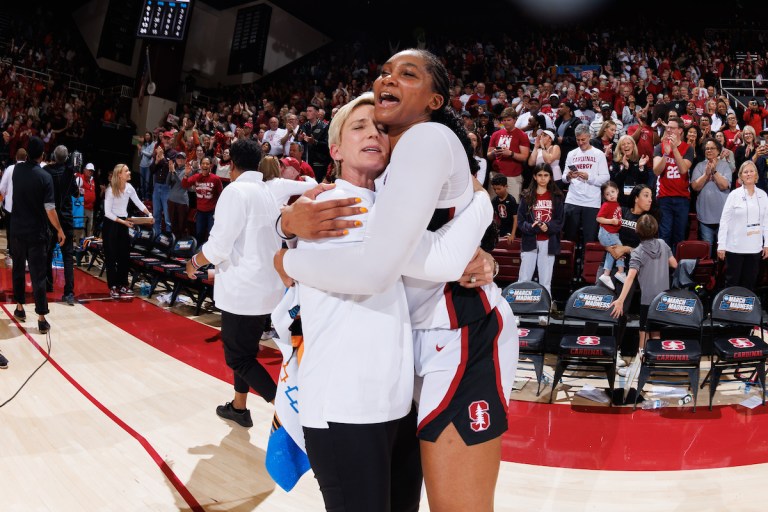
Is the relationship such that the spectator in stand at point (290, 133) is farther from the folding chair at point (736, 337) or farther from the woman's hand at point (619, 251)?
the folding chair at point (736, 337)

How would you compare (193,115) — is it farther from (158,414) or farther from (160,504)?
(160,504)

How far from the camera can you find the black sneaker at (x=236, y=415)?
3.97 m

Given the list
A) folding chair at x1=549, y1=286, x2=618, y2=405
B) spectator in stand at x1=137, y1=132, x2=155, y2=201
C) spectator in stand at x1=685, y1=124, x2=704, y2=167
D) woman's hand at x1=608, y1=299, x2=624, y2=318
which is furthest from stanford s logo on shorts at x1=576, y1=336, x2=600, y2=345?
spectator in stand at x1=137, y1=132, x2=155, y2=201

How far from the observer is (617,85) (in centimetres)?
1095

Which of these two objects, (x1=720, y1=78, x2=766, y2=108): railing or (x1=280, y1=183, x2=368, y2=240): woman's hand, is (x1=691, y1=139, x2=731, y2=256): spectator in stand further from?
(x1=280, y1=183, x2=368, y2=240): woman's hand

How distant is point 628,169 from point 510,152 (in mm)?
1351

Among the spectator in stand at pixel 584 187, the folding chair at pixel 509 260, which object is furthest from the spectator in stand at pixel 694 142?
the folding chair at pixel 509 260

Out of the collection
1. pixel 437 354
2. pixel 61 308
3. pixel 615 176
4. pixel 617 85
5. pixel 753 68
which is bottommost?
pixel 61 308

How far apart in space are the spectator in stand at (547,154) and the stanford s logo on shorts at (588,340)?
3.28m

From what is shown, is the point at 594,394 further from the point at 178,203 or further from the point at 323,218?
the point at 178,203

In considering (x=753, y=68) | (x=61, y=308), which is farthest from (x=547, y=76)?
(x=61, y=308)

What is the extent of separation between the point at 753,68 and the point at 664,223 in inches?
310

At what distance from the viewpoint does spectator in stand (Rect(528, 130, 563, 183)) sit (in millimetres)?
7828

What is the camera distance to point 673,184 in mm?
7234
